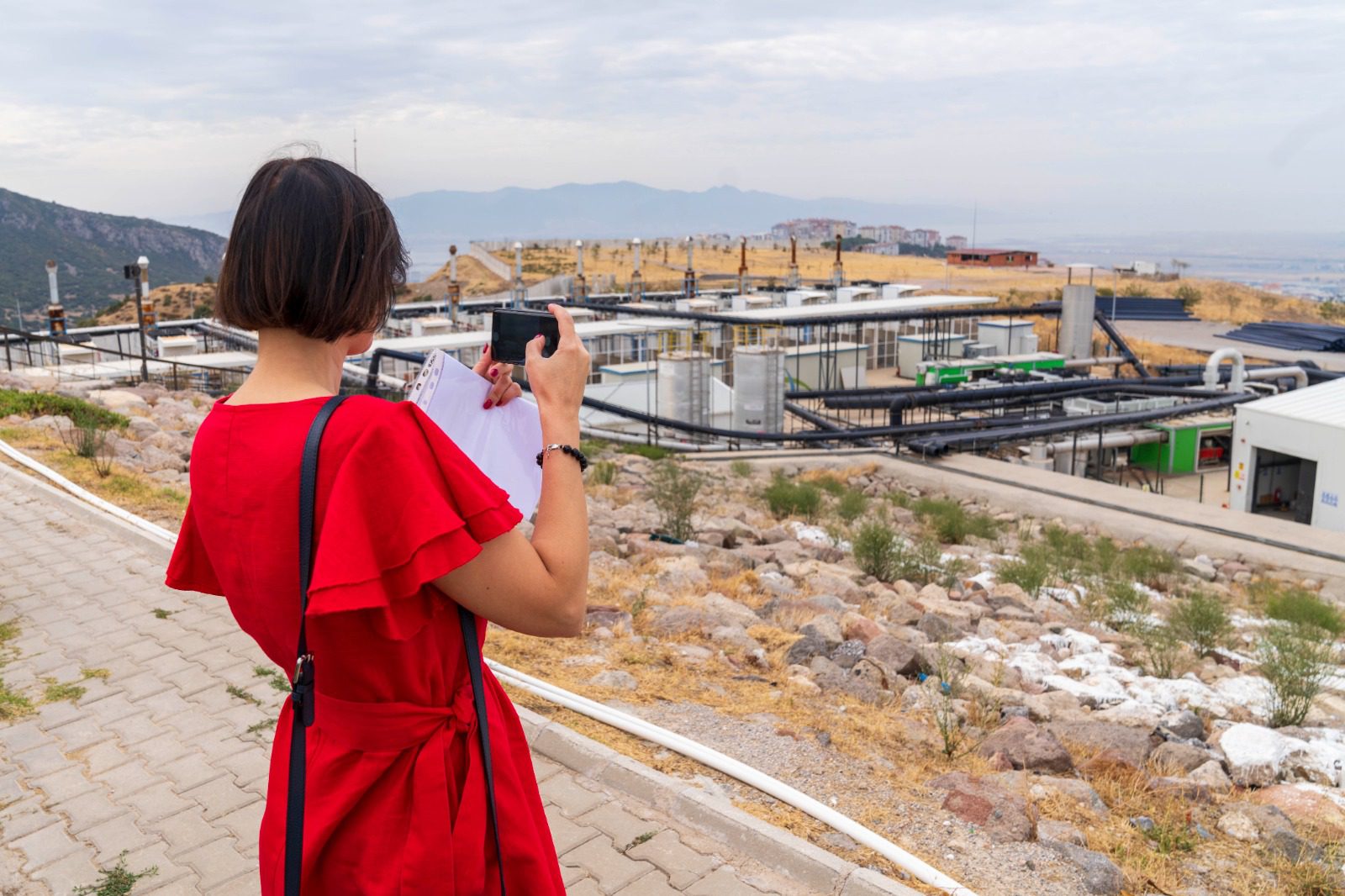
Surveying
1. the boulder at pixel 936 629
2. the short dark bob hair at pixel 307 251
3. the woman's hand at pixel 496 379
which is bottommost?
the boulder at pixel 936 629

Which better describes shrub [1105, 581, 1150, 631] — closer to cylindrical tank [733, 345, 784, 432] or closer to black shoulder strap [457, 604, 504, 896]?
black shoulder strap [457, 604, 504, 896]

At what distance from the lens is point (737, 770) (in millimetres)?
4469

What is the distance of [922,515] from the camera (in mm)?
15500

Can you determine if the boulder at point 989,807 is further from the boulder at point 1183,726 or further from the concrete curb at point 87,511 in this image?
the concrete curb at point 87,511

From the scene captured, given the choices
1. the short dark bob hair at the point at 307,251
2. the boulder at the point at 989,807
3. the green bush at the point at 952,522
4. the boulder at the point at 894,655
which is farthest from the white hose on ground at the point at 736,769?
the green bush at the point at 952,522

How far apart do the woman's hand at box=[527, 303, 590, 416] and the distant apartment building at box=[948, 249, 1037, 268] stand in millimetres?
102714

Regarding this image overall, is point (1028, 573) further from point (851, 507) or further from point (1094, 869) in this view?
point (1094, 869)

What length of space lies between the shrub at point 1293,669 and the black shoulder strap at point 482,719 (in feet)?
21.7

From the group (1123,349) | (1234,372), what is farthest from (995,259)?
(1234,372)

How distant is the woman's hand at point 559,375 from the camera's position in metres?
1.95

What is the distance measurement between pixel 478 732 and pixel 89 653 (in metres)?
5.35

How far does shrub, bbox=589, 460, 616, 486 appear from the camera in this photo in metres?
15.0

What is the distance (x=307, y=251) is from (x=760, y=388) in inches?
974

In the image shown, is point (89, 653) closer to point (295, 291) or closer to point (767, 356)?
point (295, 291)
